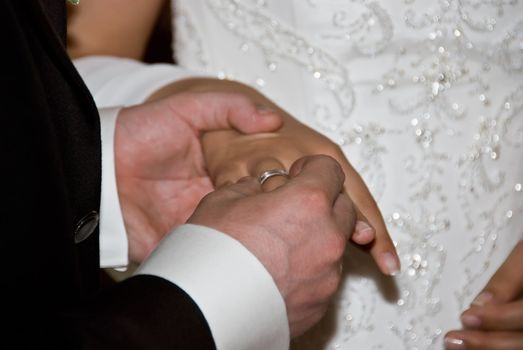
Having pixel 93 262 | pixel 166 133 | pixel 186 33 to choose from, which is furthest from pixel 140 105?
pixel 93 262

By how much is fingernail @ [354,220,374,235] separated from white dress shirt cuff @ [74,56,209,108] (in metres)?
0.39

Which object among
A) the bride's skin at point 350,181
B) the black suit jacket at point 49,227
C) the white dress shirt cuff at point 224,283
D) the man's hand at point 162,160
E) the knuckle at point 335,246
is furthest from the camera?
the man's hand at point 162,160

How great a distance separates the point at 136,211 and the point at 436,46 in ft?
1.44

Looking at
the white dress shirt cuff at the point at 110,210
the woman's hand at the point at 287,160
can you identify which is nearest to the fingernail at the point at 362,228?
the woman's hand at the point at 287,160

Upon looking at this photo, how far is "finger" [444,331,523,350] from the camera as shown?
3.10 feet

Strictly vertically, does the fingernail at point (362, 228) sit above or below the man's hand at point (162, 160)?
above

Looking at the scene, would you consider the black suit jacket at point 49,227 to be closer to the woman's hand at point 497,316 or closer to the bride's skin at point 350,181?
the bride's skin at point 350,181

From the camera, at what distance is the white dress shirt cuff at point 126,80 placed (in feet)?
3.64

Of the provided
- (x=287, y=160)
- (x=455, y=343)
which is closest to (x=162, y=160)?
(x=287, y=160)

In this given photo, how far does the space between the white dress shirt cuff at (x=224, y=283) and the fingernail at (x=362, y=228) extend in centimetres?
15

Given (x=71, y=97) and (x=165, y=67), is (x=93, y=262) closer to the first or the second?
(x=71, y=97)

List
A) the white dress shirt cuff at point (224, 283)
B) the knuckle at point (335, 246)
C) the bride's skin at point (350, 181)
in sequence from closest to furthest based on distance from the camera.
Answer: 1. the white dress shirt cuff at point (224, 283)
2. the knuckle at point (335, 246)
3. the bride's skin at point (350, 181)

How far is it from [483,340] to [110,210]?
49 centimetres

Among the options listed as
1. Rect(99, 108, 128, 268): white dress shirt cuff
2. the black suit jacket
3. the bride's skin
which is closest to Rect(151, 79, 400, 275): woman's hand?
the bride's skin
